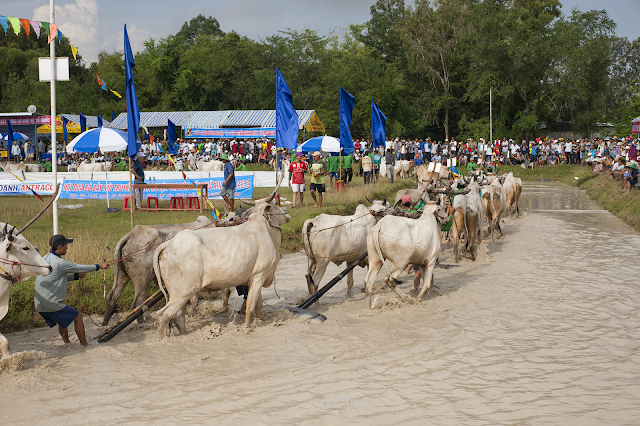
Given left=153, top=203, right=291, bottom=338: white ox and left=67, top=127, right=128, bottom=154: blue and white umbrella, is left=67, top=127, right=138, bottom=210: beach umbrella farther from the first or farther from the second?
left=153, top=203, right=291, bottom=338: white ox

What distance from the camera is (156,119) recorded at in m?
50.2

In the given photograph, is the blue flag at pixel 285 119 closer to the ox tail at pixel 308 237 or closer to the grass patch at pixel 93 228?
the grass patch at pixel 93 228

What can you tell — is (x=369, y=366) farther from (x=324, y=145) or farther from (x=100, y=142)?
(x=324, y=145)

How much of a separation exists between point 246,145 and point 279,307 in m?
30.1

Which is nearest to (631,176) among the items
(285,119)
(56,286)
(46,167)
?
(285,119)

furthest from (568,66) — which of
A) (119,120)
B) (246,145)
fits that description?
(119,120)

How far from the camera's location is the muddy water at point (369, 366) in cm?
525

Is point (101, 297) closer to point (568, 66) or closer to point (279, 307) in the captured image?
point (279, 307)

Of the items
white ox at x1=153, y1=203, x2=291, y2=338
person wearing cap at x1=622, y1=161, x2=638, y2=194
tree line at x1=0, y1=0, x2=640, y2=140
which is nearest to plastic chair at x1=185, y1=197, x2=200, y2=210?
white ox at x1=153, y1=203, x2=291, y2=338

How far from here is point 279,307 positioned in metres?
8.86

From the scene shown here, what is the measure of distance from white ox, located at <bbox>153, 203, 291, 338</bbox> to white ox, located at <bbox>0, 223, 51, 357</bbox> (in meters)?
1.26

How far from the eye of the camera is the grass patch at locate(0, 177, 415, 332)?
26.6 feet

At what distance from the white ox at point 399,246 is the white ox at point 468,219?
3133 millimetres

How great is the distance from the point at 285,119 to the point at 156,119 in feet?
119
